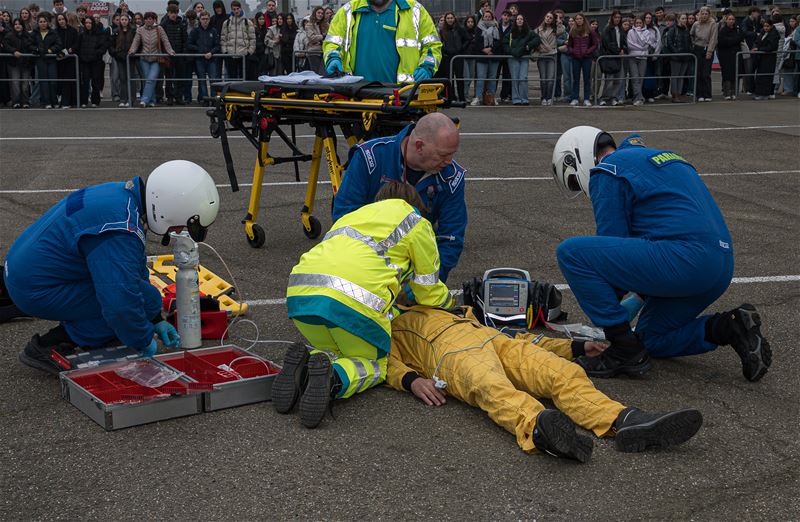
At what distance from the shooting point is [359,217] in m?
5.45

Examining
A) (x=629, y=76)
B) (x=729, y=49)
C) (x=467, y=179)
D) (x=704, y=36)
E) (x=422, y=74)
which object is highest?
(x=704, y=36)

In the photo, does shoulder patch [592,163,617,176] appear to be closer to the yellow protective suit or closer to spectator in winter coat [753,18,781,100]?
the yellow protective suit

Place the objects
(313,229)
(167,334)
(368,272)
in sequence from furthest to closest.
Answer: (313,229) < (167,334) < (368,272)

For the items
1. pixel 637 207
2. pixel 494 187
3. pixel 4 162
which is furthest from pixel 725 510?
pixel 4 162

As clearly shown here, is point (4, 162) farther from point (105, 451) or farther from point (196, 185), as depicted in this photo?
point (105, 451)

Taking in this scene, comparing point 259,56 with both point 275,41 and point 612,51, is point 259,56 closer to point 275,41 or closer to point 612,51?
point 275,41

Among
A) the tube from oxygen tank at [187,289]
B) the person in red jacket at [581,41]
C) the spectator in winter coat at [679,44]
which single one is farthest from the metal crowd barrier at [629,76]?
the tube from oxygen tank at [187,289]

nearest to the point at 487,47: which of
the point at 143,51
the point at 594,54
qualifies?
the point at 594,54

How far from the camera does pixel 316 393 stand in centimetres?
488

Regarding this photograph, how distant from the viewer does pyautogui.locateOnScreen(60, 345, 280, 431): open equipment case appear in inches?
194

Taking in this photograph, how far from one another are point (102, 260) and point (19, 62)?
15.9 metres

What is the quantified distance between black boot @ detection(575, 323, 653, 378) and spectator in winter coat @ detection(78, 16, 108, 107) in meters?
16.0

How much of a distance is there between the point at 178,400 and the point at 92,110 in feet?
52.0

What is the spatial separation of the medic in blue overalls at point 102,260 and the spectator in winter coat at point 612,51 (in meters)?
16.0
